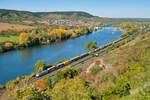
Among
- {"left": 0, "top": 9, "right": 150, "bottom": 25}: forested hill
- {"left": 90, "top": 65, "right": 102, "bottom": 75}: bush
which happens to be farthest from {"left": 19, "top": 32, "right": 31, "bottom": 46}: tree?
{"left": 0, "top": 9, "right": 150, "bottom": 25}: forested hill

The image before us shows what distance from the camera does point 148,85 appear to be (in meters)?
8.23

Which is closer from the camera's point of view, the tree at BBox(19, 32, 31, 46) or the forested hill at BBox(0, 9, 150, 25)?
the tree at BBox(19, 32, 31, 46)

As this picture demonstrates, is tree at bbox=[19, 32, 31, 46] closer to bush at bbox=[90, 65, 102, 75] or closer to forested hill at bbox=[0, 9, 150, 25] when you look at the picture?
bush at bbox=[90, 65, 102, 75]

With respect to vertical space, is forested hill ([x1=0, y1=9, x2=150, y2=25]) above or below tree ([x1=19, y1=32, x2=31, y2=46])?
above

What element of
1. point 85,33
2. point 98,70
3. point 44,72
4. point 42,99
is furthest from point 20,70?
point 85,33

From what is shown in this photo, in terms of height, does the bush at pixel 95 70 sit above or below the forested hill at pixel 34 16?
below

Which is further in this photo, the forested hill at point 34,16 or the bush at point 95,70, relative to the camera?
the forested hill at point 34,16

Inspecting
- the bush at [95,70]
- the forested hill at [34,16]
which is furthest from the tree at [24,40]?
the forested hill at [34,16]

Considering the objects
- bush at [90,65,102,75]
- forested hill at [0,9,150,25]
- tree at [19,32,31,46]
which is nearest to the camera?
bush at [90,65,102,75]

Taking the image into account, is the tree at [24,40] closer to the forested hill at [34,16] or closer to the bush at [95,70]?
the bush at [95,70]

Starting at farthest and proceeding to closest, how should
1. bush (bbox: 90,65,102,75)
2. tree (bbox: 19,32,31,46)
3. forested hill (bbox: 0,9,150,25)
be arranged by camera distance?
forested hill (bbox: 0,9,150,25) → tree (bbox: 19,32,31,46) → bush (bbox: 90,65,102,75)

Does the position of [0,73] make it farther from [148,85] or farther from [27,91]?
→ [148,85]

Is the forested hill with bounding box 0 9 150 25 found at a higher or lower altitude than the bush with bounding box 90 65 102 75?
higher

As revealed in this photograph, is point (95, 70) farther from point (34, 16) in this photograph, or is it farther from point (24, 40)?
point (34, 16)
